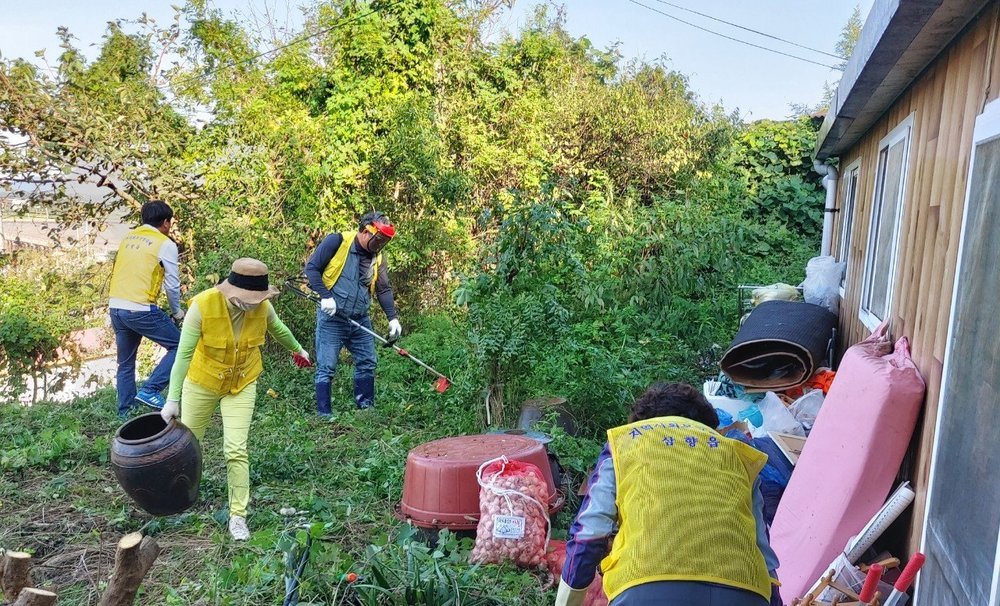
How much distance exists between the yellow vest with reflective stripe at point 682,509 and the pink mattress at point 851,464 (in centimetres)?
103

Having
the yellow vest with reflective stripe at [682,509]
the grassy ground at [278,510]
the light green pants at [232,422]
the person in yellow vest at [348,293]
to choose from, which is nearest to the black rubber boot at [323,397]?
the person in yellow vest at [348,293]

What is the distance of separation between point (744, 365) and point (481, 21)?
8.51m

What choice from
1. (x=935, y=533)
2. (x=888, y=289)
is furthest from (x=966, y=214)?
(x=888, y=289)

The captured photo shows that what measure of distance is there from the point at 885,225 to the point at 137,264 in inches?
222

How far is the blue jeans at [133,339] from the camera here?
6.44 metres

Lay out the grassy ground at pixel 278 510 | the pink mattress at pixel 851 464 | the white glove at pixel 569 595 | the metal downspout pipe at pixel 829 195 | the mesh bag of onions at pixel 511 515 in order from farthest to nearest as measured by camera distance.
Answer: the metal downspout pipe at pixel 829 195, the mesh bag of onions at pixel 511 515, the grassy ground at pixel 278 510, the pink mattress at pixel 851 464, the white glove at pixel 569 595

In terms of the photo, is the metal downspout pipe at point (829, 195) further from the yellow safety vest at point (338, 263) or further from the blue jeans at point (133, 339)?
the blue jeans at point (133, 339)

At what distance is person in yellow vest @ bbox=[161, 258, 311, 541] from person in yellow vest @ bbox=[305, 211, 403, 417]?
2.18 metres

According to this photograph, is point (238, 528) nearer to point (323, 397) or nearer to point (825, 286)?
point (323, 397)

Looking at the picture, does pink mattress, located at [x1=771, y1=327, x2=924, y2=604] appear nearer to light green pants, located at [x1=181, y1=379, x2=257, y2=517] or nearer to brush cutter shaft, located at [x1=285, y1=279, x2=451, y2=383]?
light green pants, located at [x1=181, y1=379, x2=257, y2=517]

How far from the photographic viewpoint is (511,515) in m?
3.78

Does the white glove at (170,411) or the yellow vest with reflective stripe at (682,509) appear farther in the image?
the white glove at (170,411)

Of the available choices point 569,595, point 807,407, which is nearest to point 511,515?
point 569,595

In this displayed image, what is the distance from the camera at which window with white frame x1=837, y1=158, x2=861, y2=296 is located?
693cm
